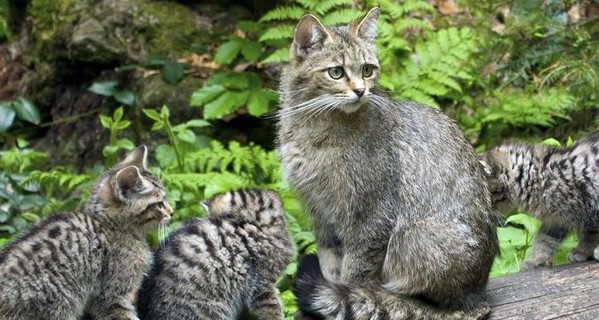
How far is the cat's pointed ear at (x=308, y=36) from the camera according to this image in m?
6.08

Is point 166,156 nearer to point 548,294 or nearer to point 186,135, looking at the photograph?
point 186,135

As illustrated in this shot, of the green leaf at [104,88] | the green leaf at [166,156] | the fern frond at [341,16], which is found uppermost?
the fern frond at [341,16]

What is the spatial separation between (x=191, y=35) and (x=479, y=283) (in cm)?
605

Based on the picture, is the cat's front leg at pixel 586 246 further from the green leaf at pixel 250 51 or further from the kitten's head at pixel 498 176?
the green leaf at pixel 250 51

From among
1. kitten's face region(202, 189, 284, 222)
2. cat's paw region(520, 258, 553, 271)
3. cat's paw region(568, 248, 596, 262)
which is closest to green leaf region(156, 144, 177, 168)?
kitten's face region(202, 189, 284, 222)

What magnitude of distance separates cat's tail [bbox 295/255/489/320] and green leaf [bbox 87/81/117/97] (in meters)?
5.10

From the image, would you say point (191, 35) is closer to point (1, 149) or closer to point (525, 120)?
point (1, 149)

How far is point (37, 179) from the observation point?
9.09 meters

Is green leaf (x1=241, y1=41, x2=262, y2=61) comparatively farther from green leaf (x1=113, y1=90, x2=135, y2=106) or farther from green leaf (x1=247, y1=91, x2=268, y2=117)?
green leaf (x1=113, y1=90, x2=135, y2=106)

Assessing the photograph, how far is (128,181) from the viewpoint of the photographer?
6074mm

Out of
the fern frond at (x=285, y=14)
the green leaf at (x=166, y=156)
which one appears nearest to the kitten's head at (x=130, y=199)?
the green leaf at (x=166, y=156)

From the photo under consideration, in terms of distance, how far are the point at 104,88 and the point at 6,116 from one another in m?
1.02

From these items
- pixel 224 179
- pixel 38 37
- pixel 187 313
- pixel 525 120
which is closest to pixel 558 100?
pixel 525 120

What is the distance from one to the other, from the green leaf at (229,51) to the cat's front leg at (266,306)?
422cm
